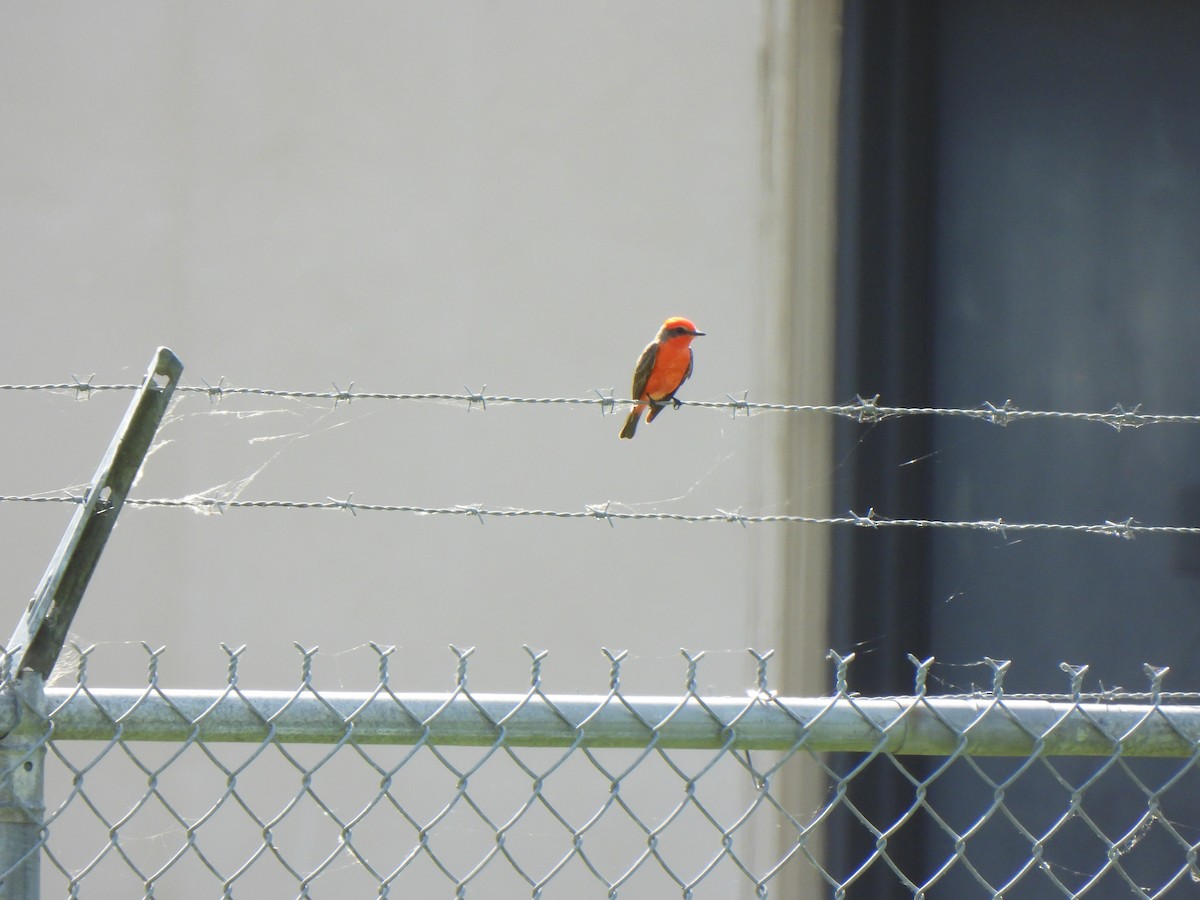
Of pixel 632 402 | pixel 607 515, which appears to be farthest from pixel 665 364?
pixel 607 515

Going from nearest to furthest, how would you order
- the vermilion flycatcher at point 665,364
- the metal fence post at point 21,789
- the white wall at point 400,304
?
the metal fence post at point 21,789 → the vermilion flycatcher at point 665,364 → the white wall at point 400,304

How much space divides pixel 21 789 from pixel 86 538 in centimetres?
24

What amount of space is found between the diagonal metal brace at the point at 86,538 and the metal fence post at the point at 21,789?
3cm

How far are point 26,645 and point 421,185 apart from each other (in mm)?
2582

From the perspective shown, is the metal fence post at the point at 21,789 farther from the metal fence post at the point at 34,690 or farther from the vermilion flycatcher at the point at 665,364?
the vermilion flycatcher at the point at 665,364

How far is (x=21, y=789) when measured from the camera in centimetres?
→ 114

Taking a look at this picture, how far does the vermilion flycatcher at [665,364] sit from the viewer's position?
2.68m

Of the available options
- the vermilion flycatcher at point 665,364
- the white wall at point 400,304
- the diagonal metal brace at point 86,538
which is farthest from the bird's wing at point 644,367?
the diagonal metal brace at point 86,538

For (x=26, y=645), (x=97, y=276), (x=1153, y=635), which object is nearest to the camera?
(x=26, y=645)

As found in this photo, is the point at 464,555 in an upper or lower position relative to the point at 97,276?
lower

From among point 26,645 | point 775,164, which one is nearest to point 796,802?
point 775,164

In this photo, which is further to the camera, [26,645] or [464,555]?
[464,555]

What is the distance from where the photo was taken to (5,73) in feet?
12.0

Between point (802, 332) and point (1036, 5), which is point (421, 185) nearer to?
point (802, 332)
